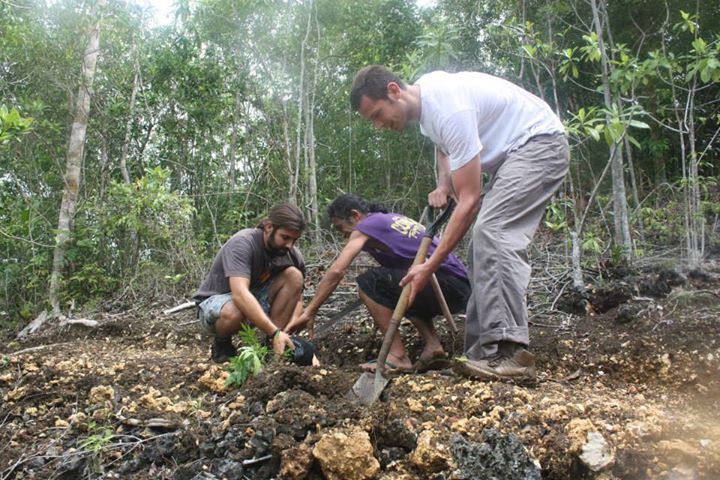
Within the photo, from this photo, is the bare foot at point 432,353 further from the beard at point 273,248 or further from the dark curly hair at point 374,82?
the dark curly hair at point 374,82

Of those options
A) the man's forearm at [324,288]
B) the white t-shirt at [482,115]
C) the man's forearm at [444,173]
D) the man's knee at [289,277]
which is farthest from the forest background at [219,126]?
the white t-shirt at [482,115]

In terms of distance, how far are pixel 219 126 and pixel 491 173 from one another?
19.7ft

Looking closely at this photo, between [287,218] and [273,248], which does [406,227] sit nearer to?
[287,218]

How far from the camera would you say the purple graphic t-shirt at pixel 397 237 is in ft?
11.0

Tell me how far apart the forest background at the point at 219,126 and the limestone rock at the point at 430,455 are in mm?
4057

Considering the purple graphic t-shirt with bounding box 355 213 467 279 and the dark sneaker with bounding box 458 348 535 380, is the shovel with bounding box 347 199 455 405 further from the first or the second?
the purple graphic t-shirt with bounding box 355 213 467 279

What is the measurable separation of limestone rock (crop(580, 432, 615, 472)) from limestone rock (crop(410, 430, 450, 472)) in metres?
0.42

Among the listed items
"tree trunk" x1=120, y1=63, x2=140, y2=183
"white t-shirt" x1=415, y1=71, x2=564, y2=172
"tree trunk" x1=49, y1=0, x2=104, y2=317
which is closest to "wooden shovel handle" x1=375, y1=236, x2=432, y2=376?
"white t-shirt" x1=415, y1=71, x2=564, y2=172

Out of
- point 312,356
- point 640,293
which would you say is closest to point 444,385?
point 312,356

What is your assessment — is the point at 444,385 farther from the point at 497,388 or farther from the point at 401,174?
the point at 401,174

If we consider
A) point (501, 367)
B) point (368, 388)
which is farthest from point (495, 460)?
point (368, 388)

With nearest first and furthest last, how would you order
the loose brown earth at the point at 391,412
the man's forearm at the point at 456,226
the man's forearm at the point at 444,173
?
the loose brown earth at the point at 391,412 → the man's forearm at the point at 456,226 → the man's forearm at the point at 444,173

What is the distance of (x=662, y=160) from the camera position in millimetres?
8336

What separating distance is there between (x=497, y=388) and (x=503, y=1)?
5.57m
